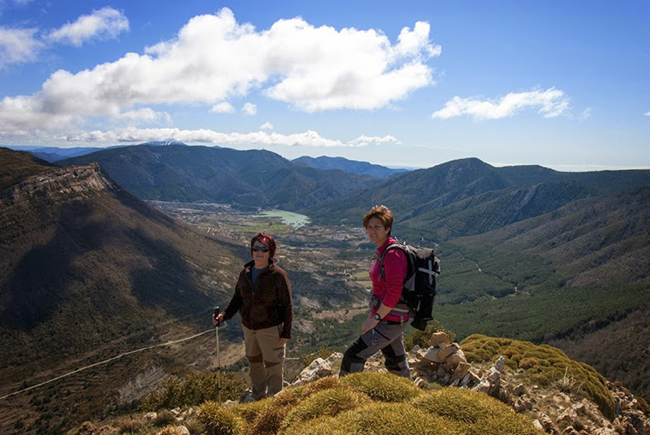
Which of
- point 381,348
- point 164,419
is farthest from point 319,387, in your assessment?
point 164,419

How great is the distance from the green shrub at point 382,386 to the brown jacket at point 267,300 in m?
1.82

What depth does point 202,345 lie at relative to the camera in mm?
64812

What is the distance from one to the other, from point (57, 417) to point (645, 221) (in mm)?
198583

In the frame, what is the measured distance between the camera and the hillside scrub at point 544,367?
11453mm

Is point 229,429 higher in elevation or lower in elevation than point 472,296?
higher

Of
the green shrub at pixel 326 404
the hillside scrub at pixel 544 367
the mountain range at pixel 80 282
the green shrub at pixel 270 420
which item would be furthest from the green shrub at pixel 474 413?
the mountain range at pixel 80 282

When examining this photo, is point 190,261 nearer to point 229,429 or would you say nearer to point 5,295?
point 5,295

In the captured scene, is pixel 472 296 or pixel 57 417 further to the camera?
pixel 472 296

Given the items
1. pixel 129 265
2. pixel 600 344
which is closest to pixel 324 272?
pixel 129 265

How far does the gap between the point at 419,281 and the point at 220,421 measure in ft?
14.6

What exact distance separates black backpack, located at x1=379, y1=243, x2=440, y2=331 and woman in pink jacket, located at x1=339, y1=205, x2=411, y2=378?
5.4 inches

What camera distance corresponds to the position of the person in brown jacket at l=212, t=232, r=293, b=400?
23.0 feet

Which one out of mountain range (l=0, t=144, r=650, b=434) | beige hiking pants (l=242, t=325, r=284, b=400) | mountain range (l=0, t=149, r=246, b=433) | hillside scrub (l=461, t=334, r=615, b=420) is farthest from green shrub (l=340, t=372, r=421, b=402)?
mountain range (l=0, t=144, r=650, b=434)

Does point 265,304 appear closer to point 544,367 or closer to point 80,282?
point 544,367
